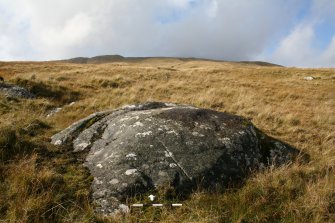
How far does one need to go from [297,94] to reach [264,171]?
1475cm

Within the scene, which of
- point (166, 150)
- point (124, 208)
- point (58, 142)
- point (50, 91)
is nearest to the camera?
point (124, 208)

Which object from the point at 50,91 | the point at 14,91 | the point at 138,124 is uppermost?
the point at 138,124

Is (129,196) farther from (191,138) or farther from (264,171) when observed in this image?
(264,171)

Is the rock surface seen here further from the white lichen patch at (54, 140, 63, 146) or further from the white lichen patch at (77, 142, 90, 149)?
the white lichen patch at (77, 142, 90, 149)

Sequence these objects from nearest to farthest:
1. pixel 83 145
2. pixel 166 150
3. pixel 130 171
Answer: pixel 130 171 < pixel 166 150 < pixel 83 145

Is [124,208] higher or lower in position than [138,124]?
lower

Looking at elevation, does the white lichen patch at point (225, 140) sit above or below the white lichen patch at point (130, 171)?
above

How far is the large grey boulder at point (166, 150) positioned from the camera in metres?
5.09

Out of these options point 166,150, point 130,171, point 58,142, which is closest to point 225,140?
point 166,150

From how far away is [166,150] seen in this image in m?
5.69

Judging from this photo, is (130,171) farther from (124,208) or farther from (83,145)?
(83,145)

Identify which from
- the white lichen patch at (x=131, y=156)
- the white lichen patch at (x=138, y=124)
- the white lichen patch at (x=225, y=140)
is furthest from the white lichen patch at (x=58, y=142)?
the white lichen patch at (x=225, y=140)

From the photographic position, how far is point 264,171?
19.2 feet

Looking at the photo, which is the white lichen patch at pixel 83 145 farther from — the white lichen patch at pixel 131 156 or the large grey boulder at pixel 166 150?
the white lichen patch at pixel 131 156
